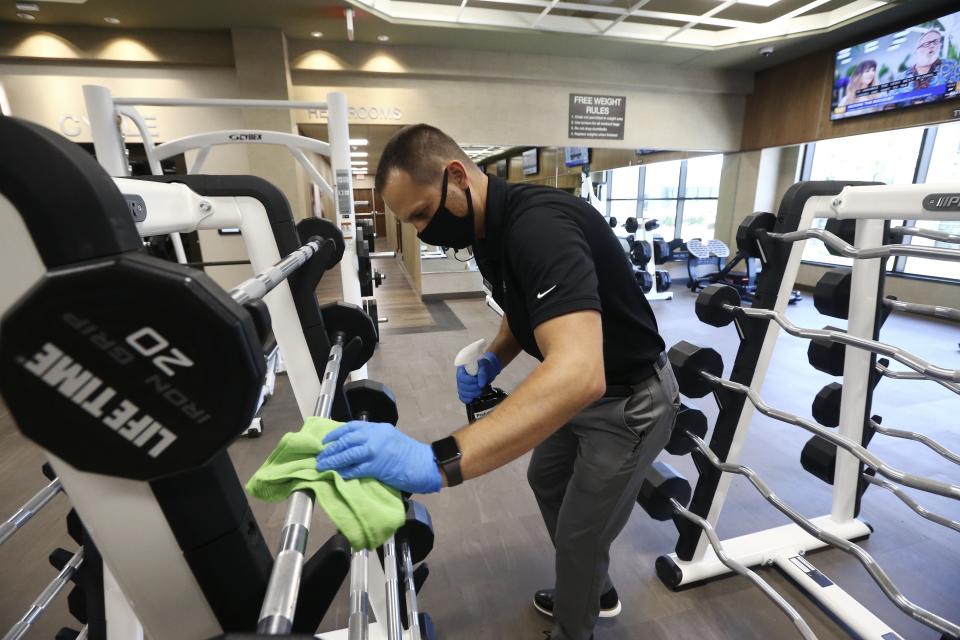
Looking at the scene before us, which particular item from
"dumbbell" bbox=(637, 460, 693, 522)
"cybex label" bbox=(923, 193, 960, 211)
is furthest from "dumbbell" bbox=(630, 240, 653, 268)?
"cybex label" bbox=(923, 193, 960, 211)

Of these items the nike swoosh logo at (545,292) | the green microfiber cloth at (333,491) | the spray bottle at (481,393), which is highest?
the nike swoosh logo at (545,292)

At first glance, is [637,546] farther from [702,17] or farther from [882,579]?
[702,17]

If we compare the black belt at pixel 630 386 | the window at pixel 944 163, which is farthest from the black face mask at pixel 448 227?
the window at pixel 944 163

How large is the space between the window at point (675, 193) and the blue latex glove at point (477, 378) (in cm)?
790

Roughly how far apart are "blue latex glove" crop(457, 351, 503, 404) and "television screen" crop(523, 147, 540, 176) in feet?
37.6

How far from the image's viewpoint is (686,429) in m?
1.74

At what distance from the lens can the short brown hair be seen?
3.87ft

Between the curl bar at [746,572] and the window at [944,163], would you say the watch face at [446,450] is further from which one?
the window at [944,163]

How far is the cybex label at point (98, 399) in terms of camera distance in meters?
0.36

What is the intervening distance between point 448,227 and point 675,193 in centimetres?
982

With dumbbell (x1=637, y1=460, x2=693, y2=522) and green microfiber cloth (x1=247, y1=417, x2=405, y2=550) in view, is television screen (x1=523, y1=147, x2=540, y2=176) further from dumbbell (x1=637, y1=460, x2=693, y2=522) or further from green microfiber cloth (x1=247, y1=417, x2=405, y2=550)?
green microfiber cloth (x1=247, y1=417, x2=405, y2=550)

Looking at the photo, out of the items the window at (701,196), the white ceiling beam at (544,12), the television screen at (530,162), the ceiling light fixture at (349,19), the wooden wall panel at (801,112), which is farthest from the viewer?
the television screen at (530,162)

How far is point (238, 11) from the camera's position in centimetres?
496

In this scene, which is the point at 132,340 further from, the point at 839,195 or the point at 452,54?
the point at 452,54
